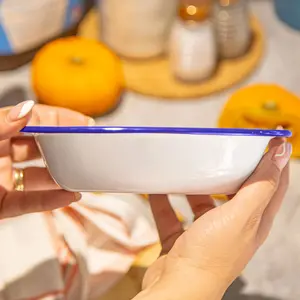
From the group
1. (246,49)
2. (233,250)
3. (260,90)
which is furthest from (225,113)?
(233,250)

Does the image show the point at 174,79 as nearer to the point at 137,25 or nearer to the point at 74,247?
the point at 137,25

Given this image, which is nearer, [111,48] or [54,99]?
[54,99]

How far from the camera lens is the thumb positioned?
0.48 metres

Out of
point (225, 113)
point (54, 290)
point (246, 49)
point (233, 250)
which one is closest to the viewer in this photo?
point (233, 250)

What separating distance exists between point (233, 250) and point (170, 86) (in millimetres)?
416

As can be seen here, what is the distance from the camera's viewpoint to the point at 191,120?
852 mm

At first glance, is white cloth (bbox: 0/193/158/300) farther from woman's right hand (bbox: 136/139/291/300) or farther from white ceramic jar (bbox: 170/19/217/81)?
white ceramic jar (bbox: 170/19/217/81)

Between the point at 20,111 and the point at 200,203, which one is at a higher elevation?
the point at 20,111

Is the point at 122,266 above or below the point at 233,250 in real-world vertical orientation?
below

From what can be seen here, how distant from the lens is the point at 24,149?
618 mm

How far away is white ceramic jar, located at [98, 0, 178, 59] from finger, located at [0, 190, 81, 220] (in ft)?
1.19

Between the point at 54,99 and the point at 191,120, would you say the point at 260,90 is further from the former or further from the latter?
the point at 54,99

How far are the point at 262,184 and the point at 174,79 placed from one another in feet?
1.40

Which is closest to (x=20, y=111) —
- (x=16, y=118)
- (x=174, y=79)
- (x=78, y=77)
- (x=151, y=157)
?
(x=16, y=118)
